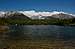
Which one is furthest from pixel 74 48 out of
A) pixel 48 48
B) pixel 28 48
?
pixel 28 48

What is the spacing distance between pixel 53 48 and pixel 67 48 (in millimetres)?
2543

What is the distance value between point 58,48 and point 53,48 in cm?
Answer: 77

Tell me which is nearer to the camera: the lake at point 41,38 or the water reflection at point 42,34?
the lake at point 41,38

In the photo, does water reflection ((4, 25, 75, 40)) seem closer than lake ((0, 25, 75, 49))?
No

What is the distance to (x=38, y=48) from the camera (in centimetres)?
3781

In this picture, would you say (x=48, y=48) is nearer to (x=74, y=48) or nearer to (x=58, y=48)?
(x=58, y=48)

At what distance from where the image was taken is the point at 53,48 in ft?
125

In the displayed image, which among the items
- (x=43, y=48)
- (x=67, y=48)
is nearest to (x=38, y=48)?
(x=43, y=48)

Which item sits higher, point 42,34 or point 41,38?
point 41,38

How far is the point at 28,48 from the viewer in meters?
37.7

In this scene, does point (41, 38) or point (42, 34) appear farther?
point (42, 34)

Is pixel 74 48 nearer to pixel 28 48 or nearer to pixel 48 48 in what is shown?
pixel 48 48

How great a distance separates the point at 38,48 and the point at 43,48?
82cm

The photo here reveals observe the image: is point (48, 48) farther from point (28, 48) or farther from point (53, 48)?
point (28, 48)
